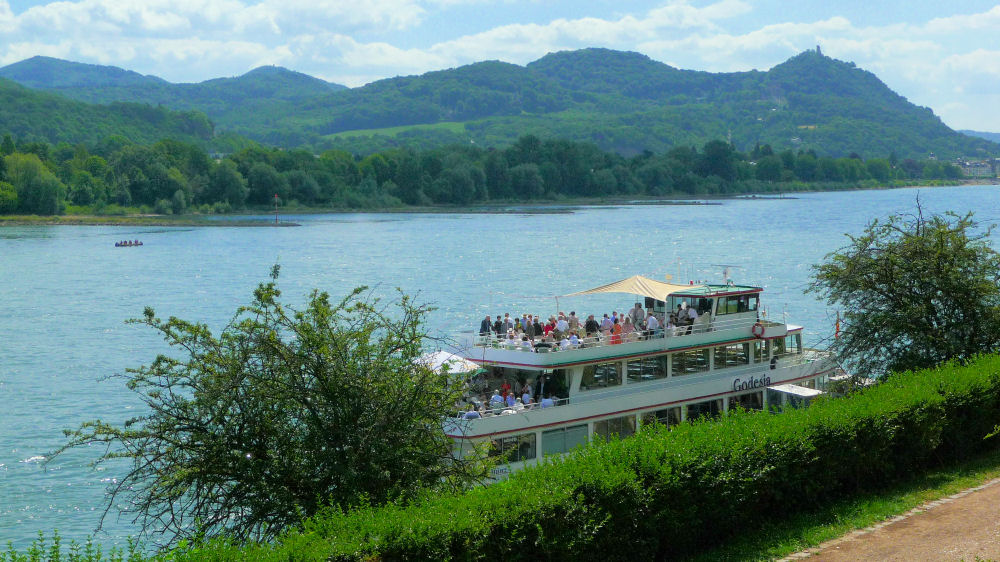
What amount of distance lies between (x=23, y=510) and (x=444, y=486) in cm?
1603

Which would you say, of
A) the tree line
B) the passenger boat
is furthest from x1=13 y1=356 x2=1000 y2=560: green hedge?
the tree line

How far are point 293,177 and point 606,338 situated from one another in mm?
137296

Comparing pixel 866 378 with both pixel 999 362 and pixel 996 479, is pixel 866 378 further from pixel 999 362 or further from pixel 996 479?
pixel 996 479

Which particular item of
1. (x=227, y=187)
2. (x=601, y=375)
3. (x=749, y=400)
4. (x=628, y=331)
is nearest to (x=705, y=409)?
(x=749, y=400)

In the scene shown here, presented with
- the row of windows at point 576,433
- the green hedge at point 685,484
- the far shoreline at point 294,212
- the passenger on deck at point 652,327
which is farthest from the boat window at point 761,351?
the far shoreline at point 294,212

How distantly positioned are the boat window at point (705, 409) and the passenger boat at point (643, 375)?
4cm

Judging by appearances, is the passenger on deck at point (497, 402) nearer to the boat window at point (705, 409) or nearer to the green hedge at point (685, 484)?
the boat window at point (705, 409)

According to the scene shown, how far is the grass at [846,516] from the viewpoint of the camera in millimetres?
13523

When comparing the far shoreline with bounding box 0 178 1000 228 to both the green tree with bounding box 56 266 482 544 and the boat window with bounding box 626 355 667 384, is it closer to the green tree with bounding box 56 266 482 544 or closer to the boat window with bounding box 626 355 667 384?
the boat window with bounding box 626 355 667 384

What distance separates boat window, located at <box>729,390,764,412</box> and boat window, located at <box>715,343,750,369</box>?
94cm

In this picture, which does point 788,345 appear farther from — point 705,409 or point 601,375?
point 601,375

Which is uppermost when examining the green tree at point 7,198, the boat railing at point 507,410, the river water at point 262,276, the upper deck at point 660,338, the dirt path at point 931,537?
the green tree at point 7,198

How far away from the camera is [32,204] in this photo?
134250 mm

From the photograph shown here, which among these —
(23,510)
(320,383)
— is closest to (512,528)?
(320,383)
